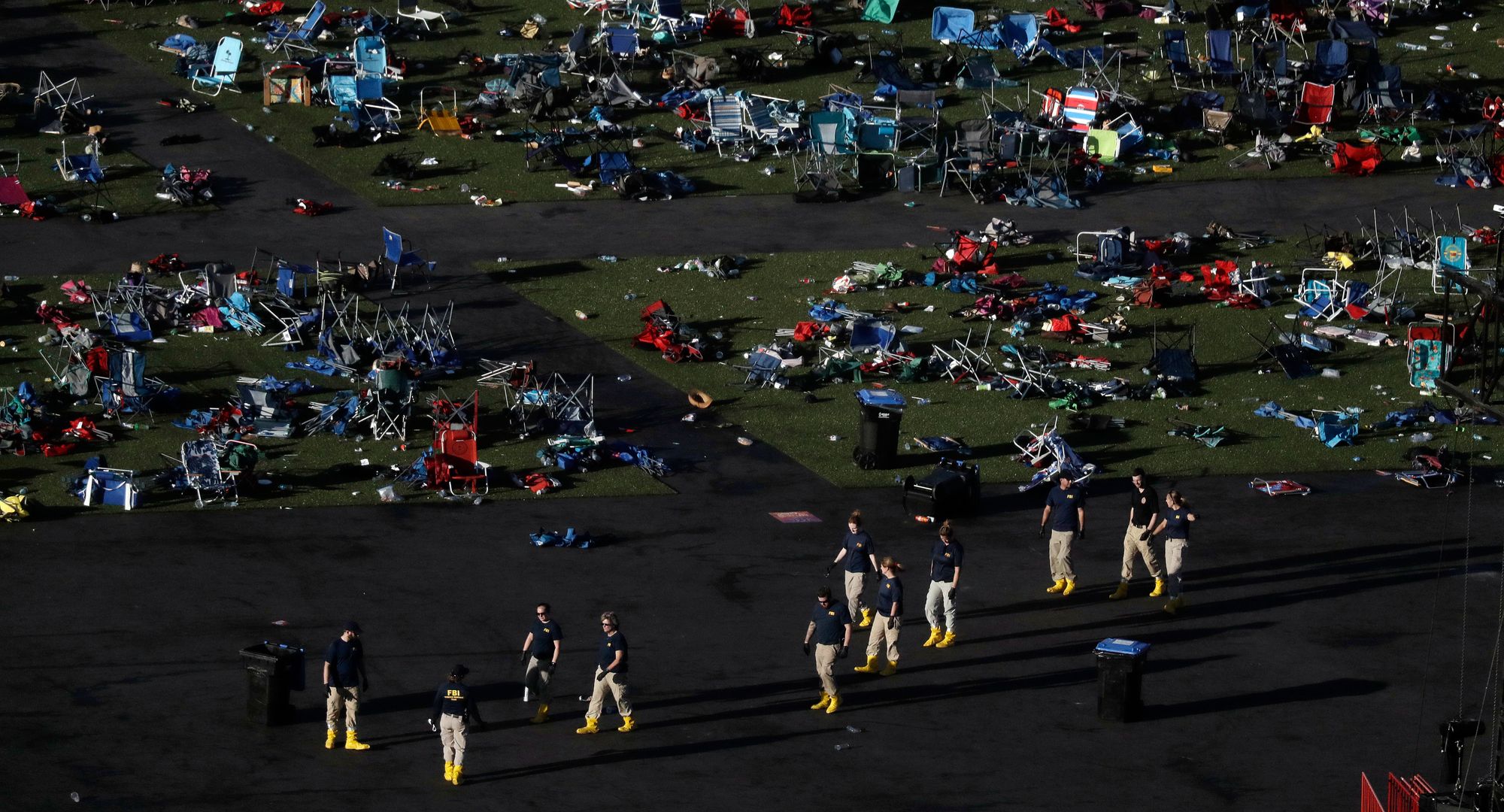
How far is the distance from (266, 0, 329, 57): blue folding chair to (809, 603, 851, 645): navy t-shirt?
105ft

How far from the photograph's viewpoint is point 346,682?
76.4 feet

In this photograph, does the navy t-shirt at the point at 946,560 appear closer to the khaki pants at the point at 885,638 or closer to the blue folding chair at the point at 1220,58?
the khaki pants at the point at 885,638

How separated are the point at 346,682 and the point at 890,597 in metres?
6.49

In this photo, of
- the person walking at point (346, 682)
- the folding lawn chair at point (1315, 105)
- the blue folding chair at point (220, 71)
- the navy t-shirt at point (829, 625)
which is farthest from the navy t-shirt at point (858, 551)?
the blue folding chair at point (220, 71)

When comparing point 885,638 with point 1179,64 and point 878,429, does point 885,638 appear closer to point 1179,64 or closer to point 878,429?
point 878,429

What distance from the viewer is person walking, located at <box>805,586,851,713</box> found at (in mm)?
24781

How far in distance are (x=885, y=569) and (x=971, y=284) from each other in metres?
15.3

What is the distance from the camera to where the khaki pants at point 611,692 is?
2408 centimetres

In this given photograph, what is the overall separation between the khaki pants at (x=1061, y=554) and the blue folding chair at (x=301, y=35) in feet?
99.0

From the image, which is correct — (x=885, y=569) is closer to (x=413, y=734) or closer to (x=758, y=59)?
(x=413, y=734)

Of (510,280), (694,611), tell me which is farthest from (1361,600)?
(510,280)

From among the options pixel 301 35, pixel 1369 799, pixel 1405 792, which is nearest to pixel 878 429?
pixel 1369 799

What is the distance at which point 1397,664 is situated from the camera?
26438mm

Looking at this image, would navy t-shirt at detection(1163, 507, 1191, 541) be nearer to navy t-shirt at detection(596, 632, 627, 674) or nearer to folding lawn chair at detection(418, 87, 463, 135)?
navy t-shirt at detection(596, 632, 627, 674)
